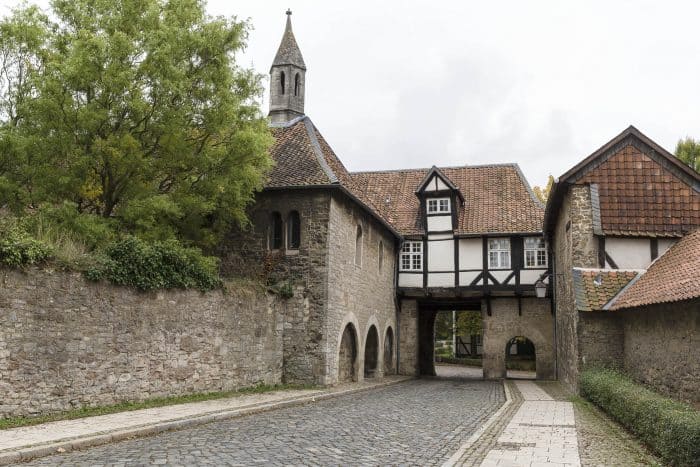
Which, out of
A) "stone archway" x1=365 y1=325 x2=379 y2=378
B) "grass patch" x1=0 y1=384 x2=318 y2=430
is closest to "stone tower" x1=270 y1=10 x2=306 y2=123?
"stone archway" x1=365 y1=325 x2=379 y2=378

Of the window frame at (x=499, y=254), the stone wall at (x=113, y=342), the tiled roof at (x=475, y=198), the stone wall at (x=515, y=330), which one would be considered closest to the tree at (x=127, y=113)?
the stone wall at (x=113, y=342)

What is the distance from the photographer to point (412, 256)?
99.1 feet

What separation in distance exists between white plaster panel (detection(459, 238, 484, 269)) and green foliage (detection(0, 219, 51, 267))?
20499 mm

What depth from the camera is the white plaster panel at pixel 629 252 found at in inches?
722

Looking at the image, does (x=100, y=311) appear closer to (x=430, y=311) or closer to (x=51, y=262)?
(x=51, y=262)

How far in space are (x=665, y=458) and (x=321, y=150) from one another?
16138mm

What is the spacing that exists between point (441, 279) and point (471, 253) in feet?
5.70

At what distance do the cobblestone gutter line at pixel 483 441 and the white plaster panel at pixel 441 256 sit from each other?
13506 mm

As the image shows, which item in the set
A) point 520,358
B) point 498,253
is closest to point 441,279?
point 498,253

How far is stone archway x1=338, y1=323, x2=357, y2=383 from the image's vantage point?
22125mm

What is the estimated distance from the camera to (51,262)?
11.9m

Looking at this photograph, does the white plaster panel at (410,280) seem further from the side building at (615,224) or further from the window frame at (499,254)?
the side building at (615,224)

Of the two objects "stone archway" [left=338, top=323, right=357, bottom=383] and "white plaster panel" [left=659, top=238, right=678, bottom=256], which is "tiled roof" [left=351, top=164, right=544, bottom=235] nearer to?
"stone archway" [left=338, top=323, right=357, bottom=383]

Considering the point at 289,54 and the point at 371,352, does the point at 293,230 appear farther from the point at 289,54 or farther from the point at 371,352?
the point at 289,54
